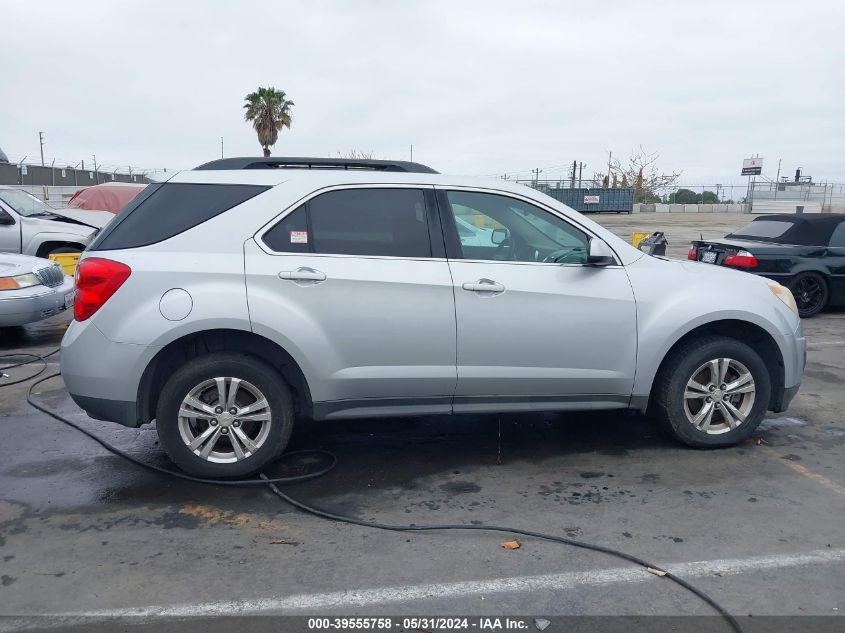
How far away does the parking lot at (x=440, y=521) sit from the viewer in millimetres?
3090

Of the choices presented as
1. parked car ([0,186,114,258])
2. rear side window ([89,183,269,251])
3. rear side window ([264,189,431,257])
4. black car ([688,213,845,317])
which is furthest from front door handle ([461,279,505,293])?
parked car ([0,186,114,258])

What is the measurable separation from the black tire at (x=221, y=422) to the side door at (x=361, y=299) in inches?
8.9

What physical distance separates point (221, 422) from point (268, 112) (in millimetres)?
36433

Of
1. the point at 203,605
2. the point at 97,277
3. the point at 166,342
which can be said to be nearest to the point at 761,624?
the point at 203,605

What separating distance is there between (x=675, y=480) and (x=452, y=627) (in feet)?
6.74

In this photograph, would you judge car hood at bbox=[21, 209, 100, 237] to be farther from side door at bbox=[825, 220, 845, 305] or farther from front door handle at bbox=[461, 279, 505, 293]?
side door at bbox=[825, 220, 845, 305]

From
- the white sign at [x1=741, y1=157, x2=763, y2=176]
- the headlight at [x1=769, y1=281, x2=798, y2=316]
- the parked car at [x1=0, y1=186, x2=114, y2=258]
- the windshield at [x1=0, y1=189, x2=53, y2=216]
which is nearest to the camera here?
the headlight at [x1=769, y1=281, x2=798, y2=316]

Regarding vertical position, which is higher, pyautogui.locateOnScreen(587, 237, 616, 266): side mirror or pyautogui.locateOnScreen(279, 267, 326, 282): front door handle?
pyautogui.locateOnScreen(587, 237, 616, 266): side mirror

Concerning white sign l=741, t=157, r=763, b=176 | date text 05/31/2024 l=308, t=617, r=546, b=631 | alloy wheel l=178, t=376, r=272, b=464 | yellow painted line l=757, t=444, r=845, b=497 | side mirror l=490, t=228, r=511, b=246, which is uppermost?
white sign l=741, t=157, r=763, b=176

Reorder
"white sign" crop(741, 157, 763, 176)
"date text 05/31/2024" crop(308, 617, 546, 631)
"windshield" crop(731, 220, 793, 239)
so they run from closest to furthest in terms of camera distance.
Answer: "date text 05/31/2024" crop(308, 617, 546, 631) < "windshield" crop(731, 220, 793, 239) < "white sign" crop(741, 157, 763, 176)

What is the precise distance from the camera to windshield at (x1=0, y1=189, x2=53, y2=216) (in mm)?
11516

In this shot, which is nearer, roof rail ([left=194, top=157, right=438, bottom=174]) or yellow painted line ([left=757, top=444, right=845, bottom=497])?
yellow painted line ([left=757, top=444, right=845, bottom=497])

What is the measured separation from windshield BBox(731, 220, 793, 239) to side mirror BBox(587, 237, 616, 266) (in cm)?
682

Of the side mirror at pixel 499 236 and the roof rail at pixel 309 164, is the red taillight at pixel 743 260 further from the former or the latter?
the roof rail at pixel 309 164
